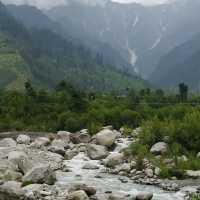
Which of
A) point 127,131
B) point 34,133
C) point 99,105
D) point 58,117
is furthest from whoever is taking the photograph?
point 99,105

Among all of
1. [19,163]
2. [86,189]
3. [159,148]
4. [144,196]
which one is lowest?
[144,196]

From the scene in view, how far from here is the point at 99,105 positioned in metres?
114

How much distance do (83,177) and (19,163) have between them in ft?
24.6

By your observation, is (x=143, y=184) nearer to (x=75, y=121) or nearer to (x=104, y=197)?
(x=104, y=197)

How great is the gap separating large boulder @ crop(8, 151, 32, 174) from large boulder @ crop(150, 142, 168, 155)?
59.1 ft

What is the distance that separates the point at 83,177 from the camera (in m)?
53.6

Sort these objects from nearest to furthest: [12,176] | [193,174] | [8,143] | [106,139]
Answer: [12,176] → [193,174] → [106,139] → [8,143]

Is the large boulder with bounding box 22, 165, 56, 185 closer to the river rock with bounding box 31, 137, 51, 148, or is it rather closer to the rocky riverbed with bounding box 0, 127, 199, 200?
the rocky riverbed with bounding box 0, 127, 199, 200

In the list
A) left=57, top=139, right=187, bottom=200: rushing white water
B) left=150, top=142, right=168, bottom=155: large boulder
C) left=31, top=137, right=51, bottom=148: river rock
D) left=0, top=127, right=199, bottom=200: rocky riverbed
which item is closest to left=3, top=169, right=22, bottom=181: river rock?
left=0, top=127, right=199, bottom=200: rocky riverbed

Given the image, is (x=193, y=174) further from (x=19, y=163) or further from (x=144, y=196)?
(x=19, y=163)

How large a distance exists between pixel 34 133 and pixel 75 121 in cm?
957

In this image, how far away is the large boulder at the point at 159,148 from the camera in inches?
2532

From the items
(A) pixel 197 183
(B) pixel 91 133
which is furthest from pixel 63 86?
(A) pixel 197 183

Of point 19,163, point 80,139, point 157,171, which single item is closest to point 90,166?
point 19,163
